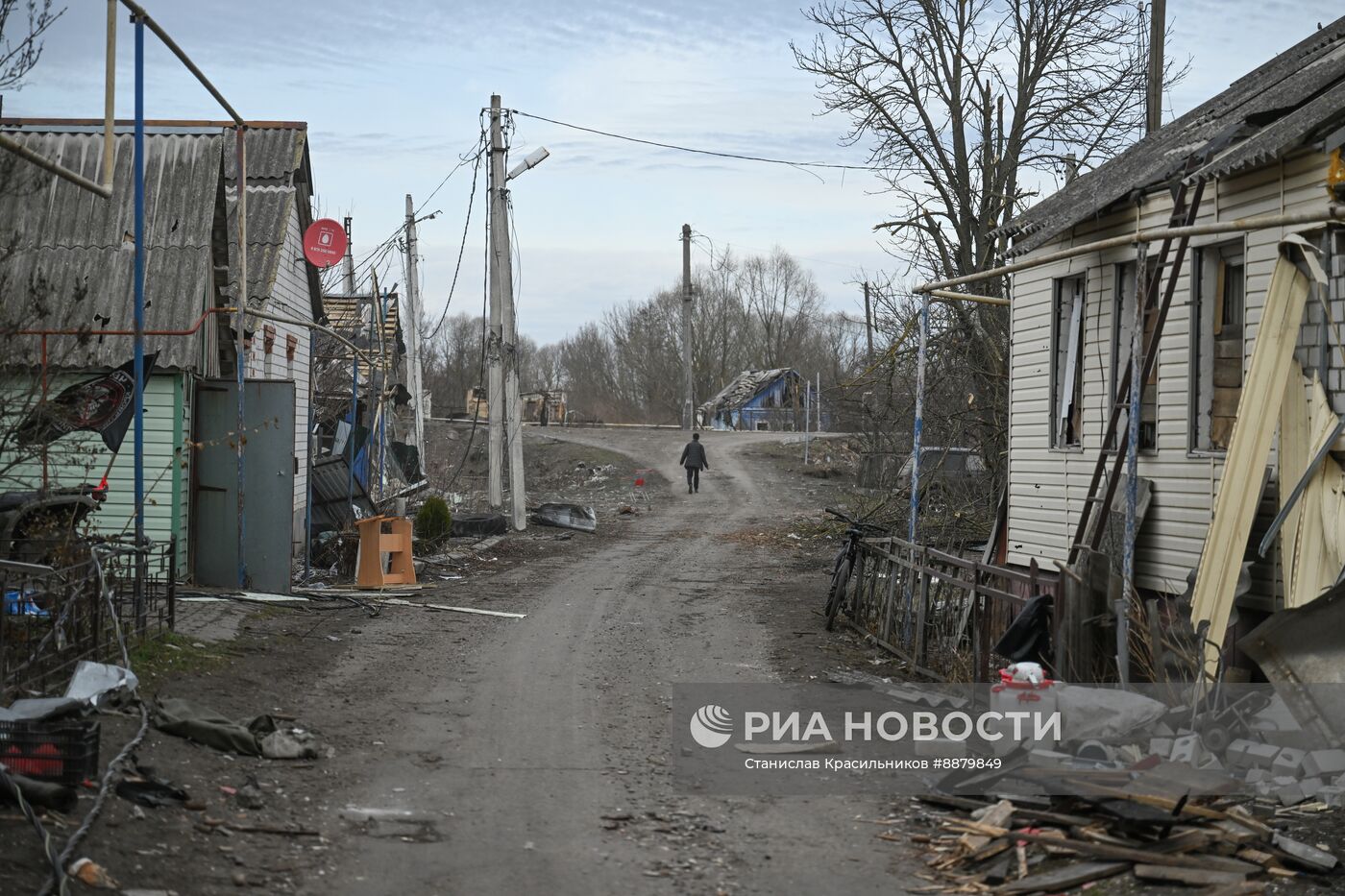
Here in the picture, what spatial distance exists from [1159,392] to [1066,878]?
6.95m

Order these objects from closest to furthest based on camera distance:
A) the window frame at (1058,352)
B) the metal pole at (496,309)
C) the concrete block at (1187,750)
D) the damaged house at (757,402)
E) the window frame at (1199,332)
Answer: the concrete block at (1187,750) → the window frame at (1199,332) → the window frame at (1058,352) → the metal pole at (496,309) → the damaged house at (757,402)

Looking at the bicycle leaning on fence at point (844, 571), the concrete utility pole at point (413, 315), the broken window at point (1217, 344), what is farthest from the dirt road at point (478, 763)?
the concrete utility pole at point (413, 315)

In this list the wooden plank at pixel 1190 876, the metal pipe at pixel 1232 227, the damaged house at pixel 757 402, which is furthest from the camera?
the damaged house at pixel 757 402

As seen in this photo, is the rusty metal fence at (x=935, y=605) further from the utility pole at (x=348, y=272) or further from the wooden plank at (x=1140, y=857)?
the utility pole at (x=348, y=272)

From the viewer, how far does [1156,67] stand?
659 inches

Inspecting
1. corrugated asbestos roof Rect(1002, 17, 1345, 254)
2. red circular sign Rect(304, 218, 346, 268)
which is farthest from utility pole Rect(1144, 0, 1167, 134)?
red circular sign Rect(304, 218, 346, 268)

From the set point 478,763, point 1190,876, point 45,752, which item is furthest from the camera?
point 478,763

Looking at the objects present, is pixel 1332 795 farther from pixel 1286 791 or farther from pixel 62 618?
pixel 62 618

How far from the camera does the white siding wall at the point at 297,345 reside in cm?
1725

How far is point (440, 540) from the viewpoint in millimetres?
19766

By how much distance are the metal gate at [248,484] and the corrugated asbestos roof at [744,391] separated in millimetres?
52245

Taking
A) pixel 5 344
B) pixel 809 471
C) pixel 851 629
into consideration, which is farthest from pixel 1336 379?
pixel 809 471

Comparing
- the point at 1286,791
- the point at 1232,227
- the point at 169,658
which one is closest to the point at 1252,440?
the point at 1232,227

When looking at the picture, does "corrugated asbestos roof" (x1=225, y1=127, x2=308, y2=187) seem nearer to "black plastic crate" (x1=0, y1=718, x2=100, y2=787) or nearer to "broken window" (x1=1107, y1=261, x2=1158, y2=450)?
"broken window" (x1=1107, y1=261, x2=1158, y2=450)
